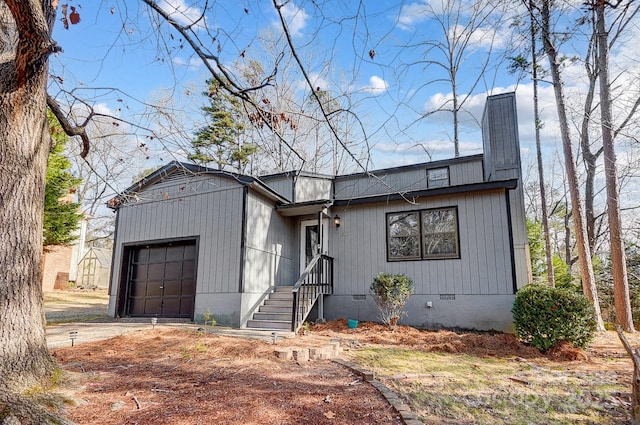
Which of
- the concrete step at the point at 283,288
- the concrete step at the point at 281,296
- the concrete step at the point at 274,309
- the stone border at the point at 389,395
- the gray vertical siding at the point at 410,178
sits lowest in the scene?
the stone border at the point at 389,395

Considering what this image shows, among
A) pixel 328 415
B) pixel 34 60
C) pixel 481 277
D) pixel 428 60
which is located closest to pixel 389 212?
pixel 481 277

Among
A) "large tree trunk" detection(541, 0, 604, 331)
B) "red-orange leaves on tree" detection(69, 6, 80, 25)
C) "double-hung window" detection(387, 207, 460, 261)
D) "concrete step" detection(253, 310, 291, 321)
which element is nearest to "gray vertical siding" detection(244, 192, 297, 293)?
"concrete step" detection(253, 310, 291, 321)

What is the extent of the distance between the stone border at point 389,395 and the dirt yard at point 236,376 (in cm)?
6

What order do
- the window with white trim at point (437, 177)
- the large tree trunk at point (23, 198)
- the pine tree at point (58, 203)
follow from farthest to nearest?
1. the pine tree at point (58, 203)
2. the window with white trim at point (437, 177)
3. the large tree trunk at point (23, 198)

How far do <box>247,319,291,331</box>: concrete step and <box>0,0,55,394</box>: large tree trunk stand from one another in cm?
513

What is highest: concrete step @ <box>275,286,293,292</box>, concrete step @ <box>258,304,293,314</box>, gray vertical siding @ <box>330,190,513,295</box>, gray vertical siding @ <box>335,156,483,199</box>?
gray vertical siding @ <box>335,156,483,199</box>

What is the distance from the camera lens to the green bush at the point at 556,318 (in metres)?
6.10

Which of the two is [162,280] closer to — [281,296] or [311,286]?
[281,296]

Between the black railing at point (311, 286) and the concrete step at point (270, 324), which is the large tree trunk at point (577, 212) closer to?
the black railing at point (311, 286)

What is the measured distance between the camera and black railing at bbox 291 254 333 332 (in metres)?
7.86

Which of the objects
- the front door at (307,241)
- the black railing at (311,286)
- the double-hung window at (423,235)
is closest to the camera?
the black railing at (311,286)

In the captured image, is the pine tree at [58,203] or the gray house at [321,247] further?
the pine tree at [58,203]

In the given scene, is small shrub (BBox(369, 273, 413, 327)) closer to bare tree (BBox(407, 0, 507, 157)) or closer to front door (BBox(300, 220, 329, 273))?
front door (BBox(300, 220, 329, 273))

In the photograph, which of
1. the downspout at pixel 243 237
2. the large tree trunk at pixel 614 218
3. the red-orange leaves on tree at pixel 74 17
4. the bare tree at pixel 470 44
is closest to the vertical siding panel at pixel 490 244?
the large tree trunk at pixel 614 218
